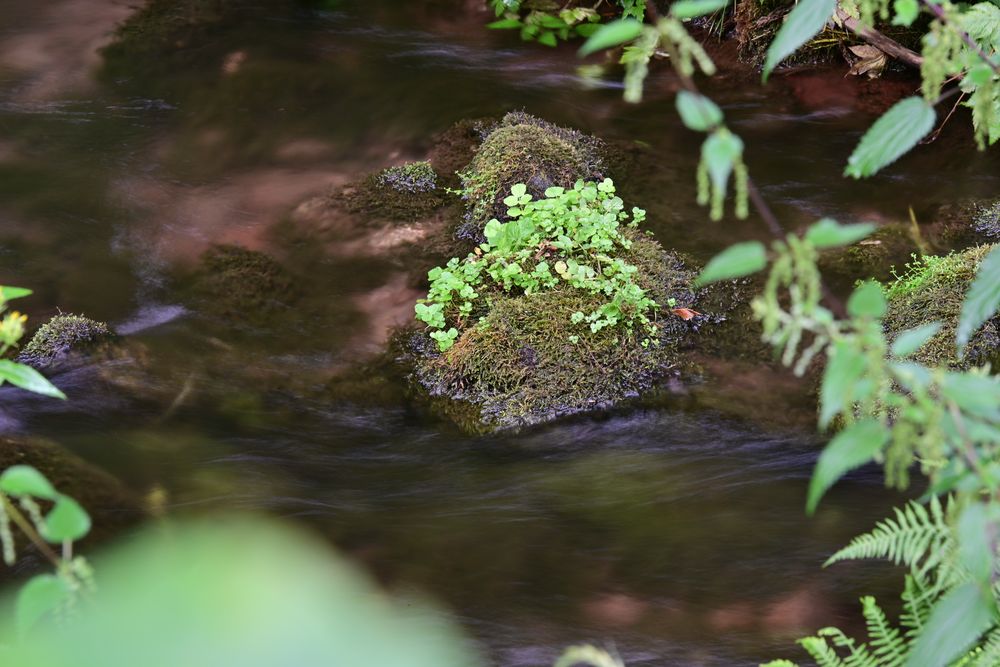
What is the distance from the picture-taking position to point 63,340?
514 cm

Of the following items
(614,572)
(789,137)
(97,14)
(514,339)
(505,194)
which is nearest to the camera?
(614,572)

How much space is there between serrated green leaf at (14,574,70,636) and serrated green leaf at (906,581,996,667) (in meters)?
1.48

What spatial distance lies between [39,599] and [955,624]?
155 cm

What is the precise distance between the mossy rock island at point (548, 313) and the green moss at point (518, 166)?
2 cm

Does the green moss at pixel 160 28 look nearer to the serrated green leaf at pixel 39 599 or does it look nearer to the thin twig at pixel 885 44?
the thin twig at pixel 885 44

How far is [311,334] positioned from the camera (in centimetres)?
531

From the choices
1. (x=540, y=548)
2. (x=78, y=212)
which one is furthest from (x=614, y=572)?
(x=78, y=212)

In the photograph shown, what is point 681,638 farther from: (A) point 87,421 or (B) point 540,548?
(A) point 87,421

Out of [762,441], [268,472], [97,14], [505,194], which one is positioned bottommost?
[268,472]

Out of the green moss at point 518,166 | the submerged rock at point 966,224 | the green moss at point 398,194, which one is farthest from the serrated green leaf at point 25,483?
the submerged rock at point 966,224

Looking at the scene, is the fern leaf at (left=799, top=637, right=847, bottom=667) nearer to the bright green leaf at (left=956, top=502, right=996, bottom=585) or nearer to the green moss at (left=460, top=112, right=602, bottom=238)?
the bright green leaf at (left=956, top=502, right=996, bottom=585)

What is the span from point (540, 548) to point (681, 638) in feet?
2.41

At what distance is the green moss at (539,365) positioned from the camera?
473 cm

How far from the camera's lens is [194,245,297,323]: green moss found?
543 cm
